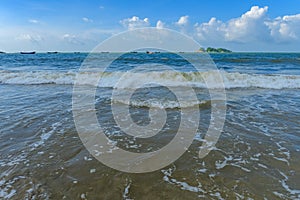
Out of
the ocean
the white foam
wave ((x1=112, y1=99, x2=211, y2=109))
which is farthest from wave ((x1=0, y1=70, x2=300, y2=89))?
the white foam

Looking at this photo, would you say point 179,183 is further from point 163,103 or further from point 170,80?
point 170,80

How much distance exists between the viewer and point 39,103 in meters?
7.79

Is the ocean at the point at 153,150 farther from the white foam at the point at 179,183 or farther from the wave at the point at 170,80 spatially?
the wave at the point at 170,80

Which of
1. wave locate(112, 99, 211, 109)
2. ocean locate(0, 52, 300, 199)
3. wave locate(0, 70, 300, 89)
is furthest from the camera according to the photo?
wave locate(0, 70, 300, 89)

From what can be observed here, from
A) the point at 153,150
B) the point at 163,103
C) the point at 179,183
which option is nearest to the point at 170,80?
the point at 163,103

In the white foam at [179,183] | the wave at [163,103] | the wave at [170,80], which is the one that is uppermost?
the wave at [170,80]

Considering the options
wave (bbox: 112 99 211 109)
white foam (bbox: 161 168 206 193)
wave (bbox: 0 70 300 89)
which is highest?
wave (bbox: 0 70 300 89)

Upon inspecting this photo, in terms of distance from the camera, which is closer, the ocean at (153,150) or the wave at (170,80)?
the ocean at (153,150)

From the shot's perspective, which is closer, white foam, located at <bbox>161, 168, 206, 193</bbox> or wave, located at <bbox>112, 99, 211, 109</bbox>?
white foam, located at <bbox>161, 168, 206, 193</bbox>

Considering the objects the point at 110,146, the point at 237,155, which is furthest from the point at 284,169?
the point at 110,146

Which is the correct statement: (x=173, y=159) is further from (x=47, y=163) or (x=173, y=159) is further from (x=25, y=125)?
(x=25, y=125)

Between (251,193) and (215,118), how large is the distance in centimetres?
336

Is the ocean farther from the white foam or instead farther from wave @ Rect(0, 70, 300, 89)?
wave @ Rect(0, 70, 300, 89)

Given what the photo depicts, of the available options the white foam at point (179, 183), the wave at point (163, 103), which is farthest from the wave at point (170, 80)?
the white foam at point (179, 183)
